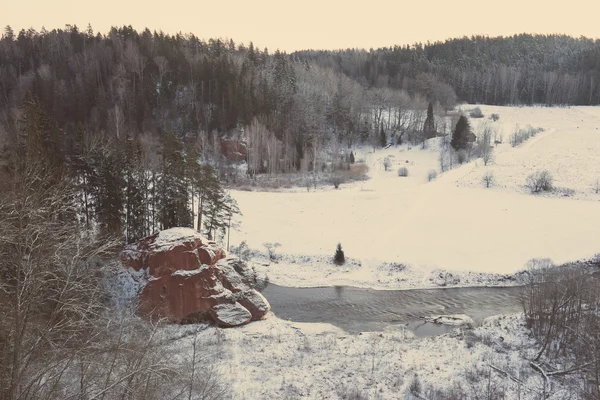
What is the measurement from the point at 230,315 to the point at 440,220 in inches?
1031

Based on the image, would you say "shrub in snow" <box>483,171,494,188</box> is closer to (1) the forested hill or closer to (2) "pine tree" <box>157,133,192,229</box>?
(2) "pine tree" <box>157,133,192,229</box>

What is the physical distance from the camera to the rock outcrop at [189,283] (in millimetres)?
25531

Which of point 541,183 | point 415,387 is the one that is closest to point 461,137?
point 541,183

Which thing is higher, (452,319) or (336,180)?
(336,180)

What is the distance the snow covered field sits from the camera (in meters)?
34.5

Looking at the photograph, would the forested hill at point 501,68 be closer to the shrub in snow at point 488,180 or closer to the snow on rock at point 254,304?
the shrub in snow at point 488,180

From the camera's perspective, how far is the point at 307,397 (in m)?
17.7

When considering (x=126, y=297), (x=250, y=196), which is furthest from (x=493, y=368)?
(x=250, y=196)

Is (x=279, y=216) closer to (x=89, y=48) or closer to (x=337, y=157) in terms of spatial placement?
(x=337, y=157)

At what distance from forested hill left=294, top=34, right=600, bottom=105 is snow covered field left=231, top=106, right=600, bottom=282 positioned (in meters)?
63.6

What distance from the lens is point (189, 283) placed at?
85.0 ft

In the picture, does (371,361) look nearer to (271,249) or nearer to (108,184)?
(271,249)

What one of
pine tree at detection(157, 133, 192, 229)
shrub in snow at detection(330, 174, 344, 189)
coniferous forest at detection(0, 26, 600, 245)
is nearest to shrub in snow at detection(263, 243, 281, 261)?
coniferous forest at detection(0, 26, 600, 245)

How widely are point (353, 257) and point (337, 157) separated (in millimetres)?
42426
